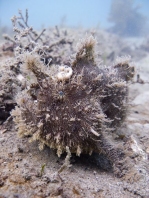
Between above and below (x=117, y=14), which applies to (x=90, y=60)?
below

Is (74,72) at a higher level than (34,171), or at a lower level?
higher

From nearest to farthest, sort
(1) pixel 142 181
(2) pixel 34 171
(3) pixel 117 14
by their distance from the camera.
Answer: (2) pixel 34 171 < (1) pixel 142 181 < (3) pixel 117 14

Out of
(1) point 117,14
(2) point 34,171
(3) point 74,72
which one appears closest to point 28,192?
(2) point 34,171

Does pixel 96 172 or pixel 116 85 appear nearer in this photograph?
pixel 96 172

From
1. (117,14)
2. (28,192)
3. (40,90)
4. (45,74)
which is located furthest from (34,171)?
(117,14)

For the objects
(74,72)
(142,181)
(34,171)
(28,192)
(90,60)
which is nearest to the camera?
(28,192)

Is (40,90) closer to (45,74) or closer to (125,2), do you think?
(45,74)

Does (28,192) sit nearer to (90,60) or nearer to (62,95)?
(62,95)

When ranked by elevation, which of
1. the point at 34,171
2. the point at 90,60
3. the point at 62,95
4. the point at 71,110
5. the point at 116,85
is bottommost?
the point at 34,171

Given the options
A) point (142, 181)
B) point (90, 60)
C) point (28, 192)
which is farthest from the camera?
point (90, 60)
